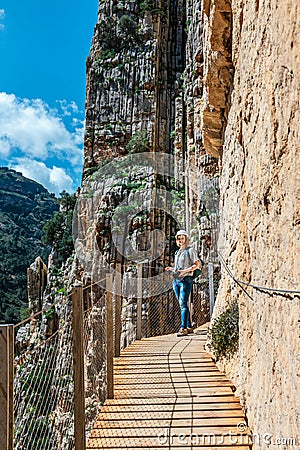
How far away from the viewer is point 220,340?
4.71 meters

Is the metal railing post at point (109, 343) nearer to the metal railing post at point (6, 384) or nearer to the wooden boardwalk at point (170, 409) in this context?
the wooden boardwalk at point (170, 409)

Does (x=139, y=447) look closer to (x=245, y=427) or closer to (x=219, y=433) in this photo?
(x=219, y=433)

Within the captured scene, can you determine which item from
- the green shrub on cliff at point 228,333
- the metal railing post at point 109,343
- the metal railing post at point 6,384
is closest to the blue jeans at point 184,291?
the green shrub on cliff at point 228,333

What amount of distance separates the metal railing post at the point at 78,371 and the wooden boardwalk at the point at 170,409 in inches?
15.2

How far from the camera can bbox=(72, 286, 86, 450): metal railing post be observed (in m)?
2.90

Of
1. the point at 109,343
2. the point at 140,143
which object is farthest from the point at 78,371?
the point at 140,143

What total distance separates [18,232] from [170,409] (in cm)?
4116

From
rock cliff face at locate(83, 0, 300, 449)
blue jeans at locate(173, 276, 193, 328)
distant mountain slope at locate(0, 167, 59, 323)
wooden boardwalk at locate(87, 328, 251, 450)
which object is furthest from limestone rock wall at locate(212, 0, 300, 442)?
distant mountain slope at locate(0, 167, 59, 323)

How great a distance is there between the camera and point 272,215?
249cm

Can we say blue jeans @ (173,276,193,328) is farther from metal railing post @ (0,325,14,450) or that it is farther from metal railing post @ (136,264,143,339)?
metal railing post @ (0,325,14,450)

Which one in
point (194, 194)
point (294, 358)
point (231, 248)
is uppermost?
point (194, 194)

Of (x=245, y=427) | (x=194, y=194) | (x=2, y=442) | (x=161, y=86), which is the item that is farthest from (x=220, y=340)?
(x=161, y=86)

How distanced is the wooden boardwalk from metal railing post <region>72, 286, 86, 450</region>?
1.27ft

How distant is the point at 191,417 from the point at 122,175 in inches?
644
